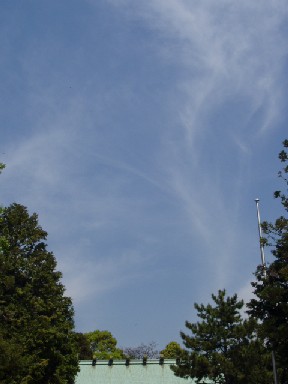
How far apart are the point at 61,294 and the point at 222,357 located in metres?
15.7

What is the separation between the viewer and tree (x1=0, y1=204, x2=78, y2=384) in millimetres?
45219

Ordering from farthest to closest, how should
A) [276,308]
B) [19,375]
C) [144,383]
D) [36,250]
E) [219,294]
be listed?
[144,383], [36,250], [219,294], [19,375], [276,308]

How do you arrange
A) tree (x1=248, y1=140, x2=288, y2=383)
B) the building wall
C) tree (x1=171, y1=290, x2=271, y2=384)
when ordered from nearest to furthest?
tree (x1=248, y1=140, x2=288, y2=383)
tree (x1=171, y1=290, x2=271, y2=384)
the building wall

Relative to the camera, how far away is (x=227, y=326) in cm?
4578

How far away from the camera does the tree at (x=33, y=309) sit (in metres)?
45.2

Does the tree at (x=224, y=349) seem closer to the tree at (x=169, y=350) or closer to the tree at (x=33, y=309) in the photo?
the tree at (x=33, y=309)

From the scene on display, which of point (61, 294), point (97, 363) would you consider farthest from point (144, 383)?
point (61, 294)

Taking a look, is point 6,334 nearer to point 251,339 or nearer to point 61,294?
point 61,294

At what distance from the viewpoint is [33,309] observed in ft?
155

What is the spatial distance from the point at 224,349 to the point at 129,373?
28807 mm

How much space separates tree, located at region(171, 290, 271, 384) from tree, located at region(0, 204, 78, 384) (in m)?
10.2

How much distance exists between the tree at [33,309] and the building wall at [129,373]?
63.9ft

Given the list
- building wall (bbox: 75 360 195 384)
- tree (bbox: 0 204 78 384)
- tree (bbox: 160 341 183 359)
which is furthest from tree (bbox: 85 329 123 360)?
tree (bbox: 0 204 78 384)

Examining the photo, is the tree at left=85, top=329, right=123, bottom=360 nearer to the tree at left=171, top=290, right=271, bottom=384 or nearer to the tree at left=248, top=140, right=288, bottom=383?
the tree at left=171, top=290, right=271, bottom=384
